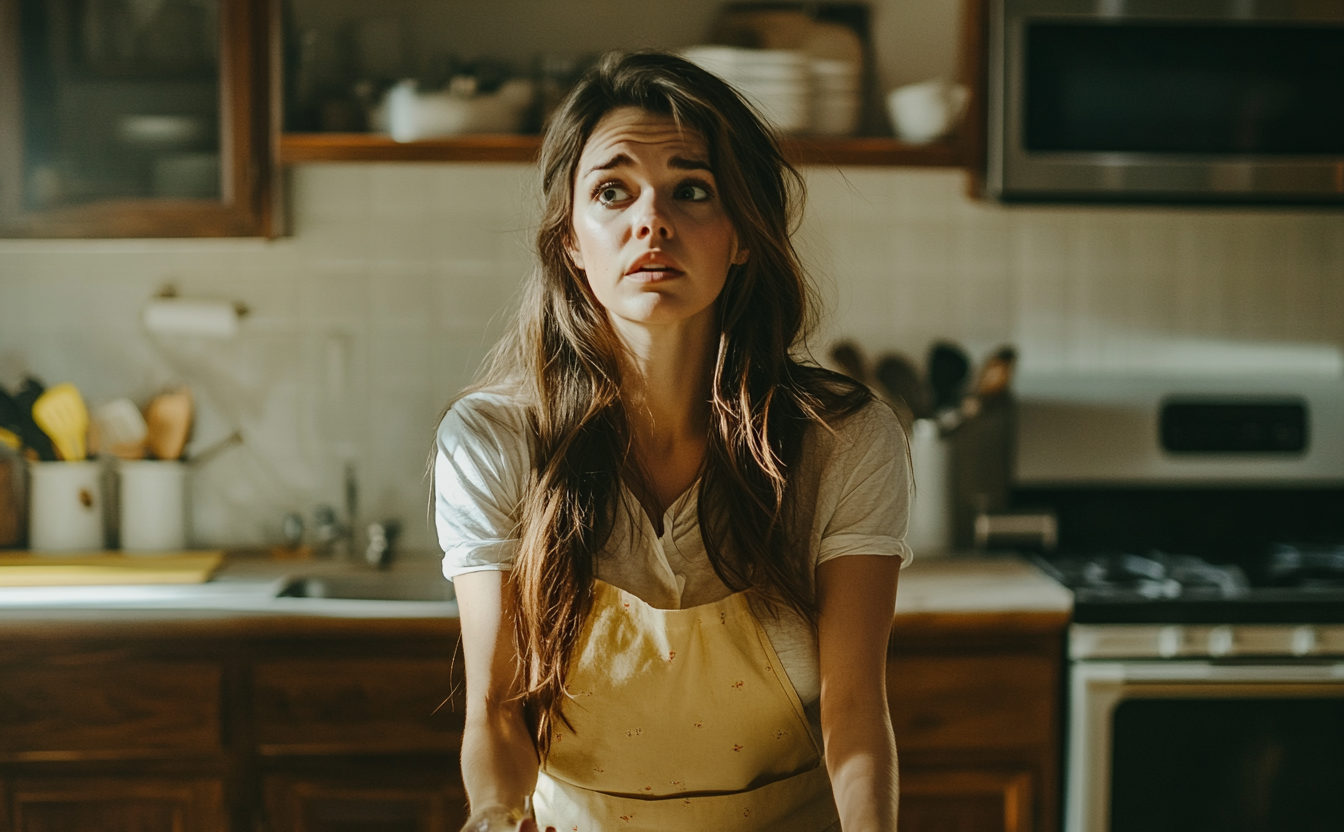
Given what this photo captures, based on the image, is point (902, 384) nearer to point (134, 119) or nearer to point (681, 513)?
point (681, 513)

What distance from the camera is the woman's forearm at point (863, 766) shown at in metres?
1.11

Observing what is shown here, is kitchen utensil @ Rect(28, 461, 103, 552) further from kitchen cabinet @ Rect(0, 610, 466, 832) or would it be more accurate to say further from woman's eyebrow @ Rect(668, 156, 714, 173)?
woman's eyebrow @ Rect(668, 156, 714, 173)

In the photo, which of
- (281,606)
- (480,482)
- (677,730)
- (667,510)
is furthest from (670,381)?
(281,606)

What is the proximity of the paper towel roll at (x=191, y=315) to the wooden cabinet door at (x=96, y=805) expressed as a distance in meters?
0.94

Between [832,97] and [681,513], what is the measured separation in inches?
46.1

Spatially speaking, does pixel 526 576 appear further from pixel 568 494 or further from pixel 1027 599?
pixel 1027 599

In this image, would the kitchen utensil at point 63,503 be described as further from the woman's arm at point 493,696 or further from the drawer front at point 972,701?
the drawer front at point 972,701

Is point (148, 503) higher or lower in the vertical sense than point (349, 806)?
higher

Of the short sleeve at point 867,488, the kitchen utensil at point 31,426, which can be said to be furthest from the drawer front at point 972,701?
the kitchen utensil at point 31,426

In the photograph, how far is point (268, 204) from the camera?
83.5 inches

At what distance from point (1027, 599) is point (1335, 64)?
122cm

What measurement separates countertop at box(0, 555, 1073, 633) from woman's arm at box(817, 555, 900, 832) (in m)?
0.69

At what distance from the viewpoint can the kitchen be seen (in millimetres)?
2398

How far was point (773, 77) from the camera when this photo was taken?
2.12m
